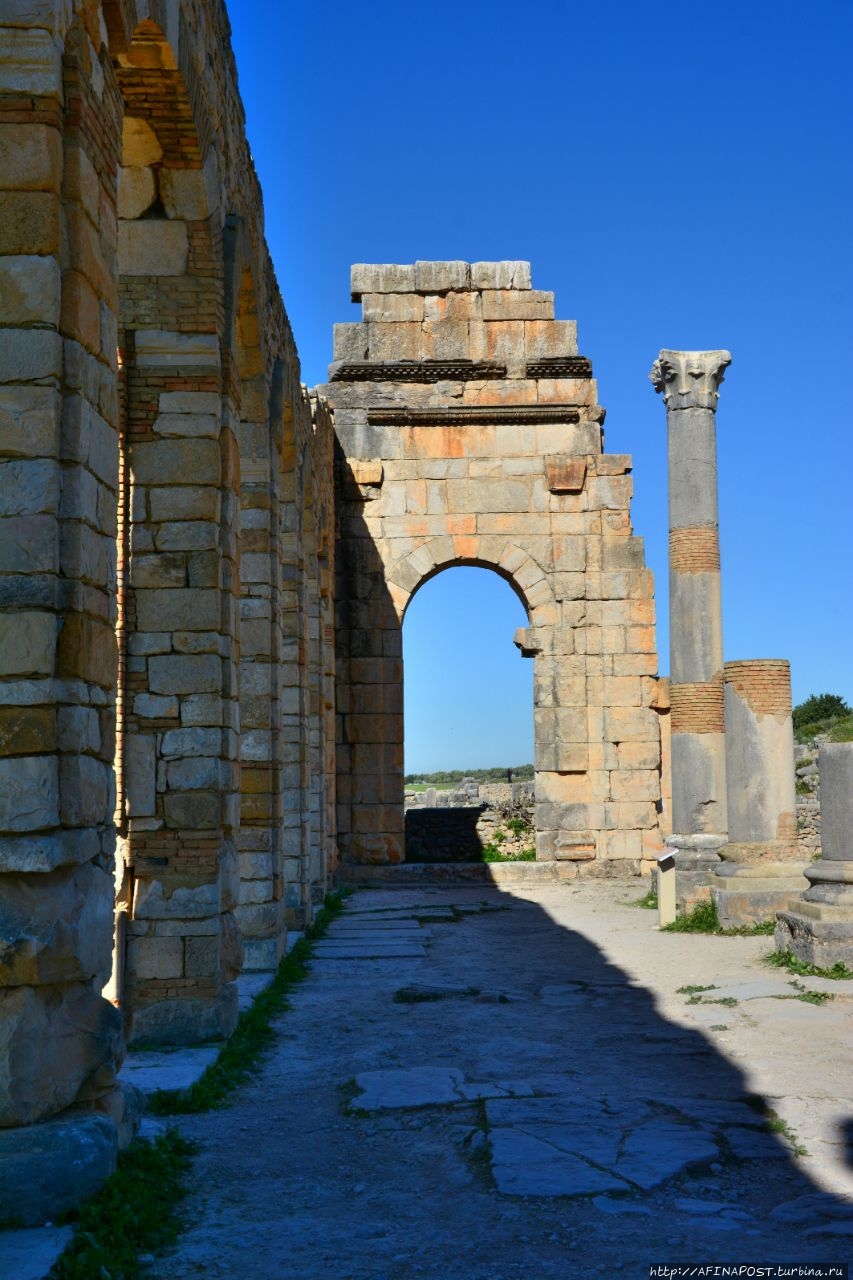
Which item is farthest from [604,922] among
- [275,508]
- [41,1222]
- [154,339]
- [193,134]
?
[41,1222]

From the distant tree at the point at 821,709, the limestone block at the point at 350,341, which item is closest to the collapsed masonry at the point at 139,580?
the limestone block at the point at 350,341

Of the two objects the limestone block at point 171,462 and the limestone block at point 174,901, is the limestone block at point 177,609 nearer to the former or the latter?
the limestone block at point 171,462

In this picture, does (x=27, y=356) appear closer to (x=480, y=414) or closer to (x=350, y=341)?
(x=480, y=414)

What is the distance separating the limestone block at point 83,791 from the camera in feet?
12.8

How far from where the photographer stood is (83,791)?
399cm

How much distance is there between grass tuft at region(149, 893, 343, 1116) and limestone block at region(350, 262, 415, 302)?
10.4 metres

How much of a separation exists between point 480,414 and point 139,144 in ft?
34.9

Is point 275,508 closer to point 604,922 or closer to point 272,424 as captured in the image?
point 272,424

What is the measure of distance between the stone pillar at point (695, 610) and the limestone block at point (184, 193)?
768 centimetres

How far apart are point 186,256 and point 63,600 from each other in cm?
360

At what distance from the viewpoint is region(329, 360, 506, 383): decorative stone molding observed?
1717 cm

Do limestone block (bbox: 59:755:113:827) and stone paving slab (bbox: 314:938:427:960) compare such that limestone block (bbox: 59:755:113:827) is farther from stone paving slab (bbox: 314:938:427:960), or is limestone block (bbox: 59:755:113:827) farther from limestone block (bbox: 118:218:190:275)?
stone paving slab (bbox: 314:938:427:960)

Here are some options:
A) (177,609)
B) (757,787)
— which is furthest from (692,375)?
(177,609)

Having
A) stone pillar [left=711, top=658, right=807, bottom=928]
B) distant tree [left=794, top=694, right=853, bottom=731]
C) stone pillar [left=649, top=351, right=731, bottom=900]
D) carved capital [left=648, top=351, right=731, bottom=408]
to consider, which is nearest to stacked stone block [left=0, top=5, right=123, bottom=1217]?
stone pillar [left=711, top=658, right=807, bottom=928]
